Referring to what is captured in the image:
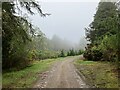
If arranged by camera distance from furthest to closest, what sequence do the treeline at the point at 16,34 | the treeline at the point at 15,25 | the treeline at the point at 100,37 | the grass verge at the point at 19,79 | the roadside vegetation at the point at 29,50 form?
the treeline at the point at 100,37 → the roadside vegetation at the point at 29,50 → the grass verge at the point at 19,79 → the treeline at the point at 16,34 → the treeline at the point at 15,25

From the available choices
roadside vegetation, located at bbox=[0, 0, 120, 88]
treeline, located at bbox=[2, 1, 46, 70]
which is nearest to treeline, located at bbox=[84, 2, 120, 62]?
roadside vegetation, located at bbox=[0, 0, 120, 88]

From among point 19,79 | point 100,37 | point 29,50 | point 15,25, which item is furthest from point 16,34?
point 100,37

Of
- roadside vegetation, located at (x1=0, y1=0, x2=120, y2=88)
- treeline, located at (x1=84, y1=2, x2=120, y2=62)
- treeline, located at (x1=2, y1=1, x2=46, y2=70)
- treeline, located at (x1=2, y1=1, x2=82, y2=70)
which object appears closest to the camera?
treeline, located at (x1=2, y1=1, x2=46, y2=70)

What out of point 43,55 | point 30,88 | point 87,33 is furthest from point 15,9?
point 43,55

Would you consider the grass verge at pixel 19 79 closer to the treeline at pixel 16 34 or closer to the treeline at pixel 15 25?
the treeline at pixel 16 34

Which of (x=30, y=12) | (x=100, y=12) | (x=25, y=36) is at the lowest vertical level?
(x=25, y=36)

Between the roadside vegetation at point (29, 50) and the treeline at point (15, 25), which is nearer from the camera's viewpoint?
the treeline at point (15, 25)

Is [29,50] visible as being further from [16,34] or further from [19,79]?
[16,34]

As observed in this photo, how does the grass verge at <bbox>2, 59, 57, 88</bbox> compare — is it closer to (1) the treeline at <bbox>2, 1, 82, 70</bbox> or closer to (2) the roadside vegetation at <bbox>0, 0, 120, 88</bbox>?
(2) the roadside vegetation at <bbox>0, 0, 120, 88</bbox>

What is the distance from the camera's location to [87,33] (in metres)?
49.1

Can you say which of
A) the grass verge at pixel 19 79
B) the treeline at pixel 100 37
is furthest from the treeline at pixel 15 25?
the treeline at pixel 100 37

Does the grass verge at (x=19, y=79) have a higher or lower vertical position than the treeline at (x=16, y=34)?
lower

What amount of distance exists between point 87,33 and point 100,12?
6.19 meters

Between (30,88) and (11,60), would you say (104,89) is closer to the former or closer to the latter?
(30,88)
